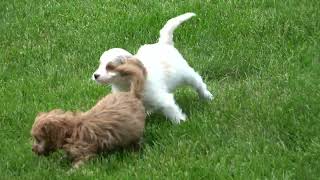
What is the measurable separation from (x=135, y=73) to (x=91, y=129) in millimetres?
662

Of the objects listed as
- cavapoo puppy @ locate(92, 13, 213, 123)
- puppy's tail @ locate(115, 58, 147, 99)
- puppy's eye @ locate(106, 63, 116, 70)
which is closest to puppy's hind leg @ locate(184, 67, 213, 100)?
cavapoo puppy @ locate(92, 13, 213, 123)

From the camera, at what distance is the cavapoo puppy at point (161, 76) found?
636 centimetres

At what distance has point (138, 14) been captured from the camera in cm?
974

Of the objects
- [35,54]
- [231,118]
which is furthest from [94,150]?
[35,54]

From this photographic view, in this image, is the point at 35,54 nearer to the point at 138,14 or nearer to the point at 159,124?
the point at 138,14

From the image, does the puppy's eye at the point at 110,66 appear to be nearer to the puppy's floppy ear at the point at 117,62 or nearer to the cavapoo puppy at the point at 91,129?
the puppy's floppy ear at the point at 117,62

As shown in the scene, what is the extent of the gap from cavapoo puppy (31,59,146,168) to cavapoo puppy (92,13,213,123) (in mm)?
270

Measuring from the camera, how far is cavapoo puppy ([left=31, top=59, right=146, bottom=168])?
581 cm

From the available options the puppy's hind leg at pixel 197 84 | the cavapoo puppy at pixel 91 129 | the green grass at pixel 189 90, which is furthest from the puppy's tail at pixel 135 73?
the puppy's hind leg at pixel 197 84

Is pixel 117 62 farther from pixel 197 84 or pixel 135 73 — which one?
pixel 197 84

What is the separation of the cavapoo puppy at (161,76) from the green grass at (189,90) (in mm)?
176

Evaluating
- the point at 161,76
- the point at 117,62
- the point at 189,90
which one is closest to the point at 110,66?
the point at 117,62

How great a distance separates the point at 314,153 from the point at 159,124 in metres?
1.62

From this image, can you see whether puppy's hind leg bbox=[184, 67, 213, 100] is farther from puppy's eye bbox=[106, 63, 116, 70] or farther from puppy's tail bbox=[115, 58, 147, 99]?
puppy's eye bbox=[106, 63, 116, 70]
